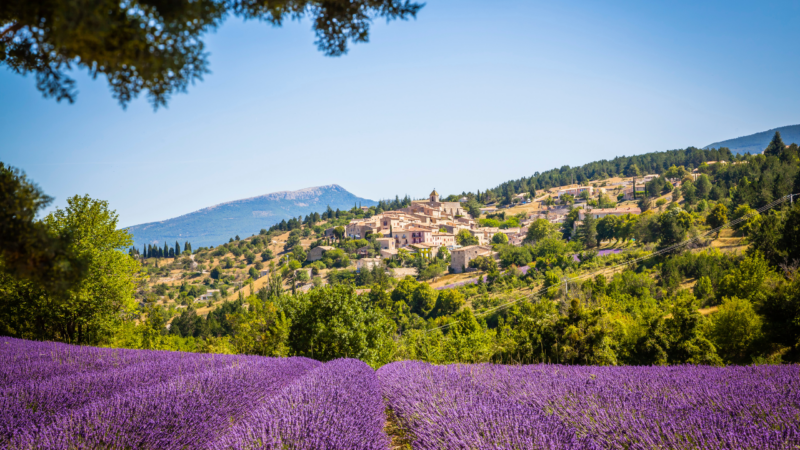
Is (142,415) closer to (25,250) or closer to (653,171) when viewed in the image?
(25,250)

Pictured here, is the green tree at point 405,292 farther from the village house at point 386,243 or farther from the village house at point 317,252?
the village house at point 317,252

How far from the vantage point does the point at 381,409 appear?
208 inches

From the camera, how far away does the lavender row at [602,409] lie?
3.41 meters

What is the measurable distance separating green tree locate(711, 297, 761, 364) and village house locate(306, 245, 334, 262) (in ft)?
238

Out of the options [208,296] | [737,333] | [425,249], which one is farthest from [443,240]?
[737,333]

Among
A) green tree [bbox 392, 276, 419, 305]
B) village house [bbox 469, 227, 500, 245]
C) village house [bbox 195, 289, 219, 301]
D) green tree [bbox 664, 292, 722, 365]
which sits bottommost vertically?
village house [bbox 195, 289, 219, 301]

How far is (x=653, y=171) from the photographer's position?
13212cm

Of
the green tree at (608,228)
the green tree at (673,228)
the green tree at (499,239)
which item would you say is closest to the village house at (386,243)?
the green tree at (499,239)

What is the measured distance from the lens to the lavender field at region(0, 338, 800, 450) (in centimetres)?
348

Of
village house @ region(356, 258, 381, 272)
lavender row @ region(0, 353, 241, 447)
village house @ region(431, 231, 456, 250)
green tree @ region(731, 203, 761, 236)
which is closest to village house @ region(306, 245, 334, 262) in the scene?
village house @ region(356, 258, 381, 272)

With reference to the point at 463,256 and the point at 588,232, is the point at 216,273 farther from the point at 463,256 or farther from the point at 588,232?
the point at 588,232

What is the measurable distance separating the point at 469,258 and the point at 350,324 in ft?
205

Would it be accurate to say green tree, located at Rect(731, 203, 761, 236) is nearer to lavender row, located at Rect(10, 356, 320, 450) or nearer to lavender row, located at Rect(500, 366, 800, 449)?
lavender row, located at Rect(500, 366, 800, 449)

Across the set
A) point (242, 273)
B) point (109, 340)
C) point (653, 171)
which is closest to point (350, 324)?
point (109, 340)
